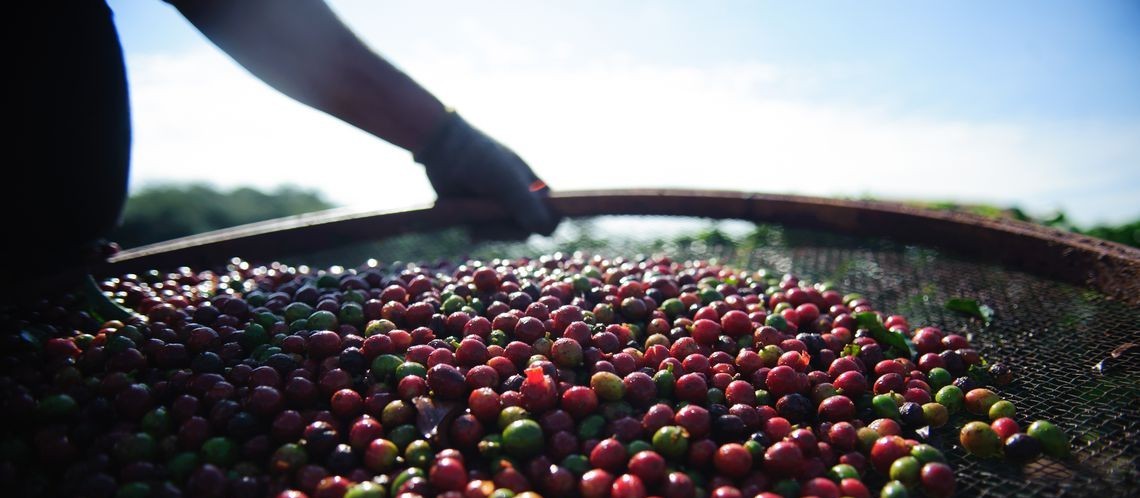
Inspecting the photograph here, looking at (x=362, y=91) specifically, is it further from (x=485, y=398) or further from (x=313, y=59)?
(x=485, y=398)

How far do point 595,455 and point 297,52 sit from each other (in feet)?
7.88

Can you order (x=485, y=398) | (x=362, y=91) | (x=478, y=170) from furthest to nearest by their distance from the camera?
(x=478, y=170), (x=362, y=91), (x=485, y=398)

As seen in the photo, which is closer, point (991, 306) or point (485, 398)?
point (485, 398)

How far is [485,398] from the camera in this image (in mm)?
2094

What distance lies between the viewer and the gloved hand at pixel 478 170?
3936mm

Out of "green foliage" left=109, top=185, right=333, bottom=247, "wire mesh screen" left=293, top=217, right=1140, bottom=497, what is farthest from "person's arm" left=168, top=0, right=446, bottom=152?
"green foliage" left=109, top=185, right=333, bottom=247

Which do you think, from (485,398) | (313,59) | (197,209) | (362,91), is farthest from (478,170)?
(197,209)

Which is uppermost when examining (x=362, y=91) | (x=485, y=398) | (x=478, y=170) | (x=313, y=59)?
(x=313, y=59)

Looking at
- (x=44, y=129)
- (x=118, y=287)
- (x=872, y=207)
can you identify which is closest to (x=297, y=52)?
(x=44, y=129)

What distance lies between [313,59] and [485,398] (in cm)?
205

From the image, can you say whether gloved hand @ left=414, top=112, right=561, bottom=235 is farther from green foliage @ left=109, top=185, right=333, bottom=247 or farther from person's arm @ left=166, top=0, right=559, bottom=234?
green foliage @ left=109, top=185, right=333, bottom=247

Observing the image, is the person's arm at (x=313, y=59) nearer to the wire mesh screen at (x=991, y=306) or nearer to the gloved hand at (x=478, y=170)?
the gloved hand at (x=478, y=170)

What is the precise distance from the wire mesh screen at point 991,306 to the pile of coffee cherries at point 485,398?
12 cm

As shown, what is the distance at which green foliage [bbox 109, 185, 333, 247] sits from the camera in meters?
8.99
